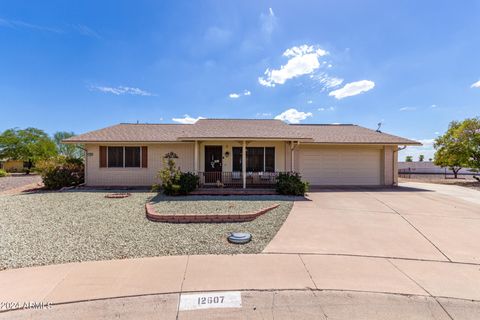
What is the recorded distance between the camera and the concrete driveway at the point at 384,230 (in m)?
4.67

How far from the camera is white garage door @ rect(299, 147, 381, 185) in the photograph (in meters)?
13.4

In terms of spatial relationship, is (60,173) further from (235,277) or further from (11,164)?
(11,164)

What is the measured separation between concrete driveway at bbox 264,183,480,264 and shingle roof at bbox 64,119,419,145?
175 inches

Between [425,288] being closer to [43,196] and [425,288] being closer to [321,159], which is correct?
[321,159]

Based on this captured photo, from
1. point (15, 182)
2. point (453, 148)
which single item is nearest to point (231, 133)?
point (15, 182)

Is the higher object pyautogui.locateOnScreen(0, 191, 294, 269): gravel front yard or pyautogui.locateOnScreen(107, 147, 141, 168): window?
pyautogui.locateOnScreen(107, 147, 141, 168): window

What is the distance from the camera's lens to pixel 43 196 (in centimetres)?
952

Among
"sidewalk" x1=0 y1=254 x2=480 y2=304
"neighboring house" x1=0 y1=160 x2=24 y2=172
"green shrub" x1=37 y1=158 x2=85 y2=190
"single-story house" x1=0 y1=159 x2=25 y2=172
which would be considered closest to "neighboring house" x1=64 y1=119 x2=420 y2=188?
"green shrub" x1=37 y1=158 x2=85 y2=190

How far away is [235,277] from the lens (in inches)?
140

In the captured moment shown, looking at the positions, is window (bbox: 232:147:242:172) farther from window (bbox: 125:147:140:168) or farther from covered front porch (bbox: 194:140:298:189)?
window (bbox: 125:147:140:168)

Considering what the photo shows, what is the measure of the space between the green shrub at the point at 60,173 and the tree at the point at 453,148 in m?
26.2

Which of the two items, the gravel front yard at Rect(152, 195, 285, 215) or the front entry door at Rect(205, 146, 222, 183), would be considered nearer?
the gravel front yard at Rect(152, 195, 285, 215)

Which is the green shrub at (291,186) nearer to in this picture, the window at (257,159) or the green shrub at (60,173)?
the window at (257,159)

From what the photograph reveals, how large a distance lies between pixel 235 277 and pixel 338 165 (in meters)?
11.8
